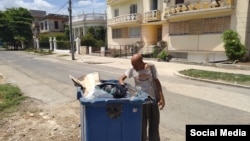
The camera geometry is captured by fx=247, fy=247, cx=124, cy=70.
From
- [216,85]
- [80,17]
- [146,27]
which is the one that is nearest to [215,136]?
[216,85]

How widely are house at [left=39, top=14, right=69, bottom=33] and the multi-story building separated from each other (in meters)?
31.0

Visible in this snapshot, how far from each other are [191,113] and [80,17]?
38623 mm

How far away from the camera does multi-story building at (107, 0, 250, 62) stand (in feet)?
60.6

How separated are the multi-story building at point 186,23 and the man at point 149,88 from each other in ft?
51.1

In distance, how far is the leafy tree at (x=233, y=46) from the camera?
17156 mm

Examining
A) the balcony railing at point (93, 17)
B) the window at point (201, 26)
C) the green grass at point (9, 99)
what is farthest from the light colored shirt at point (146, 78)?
the balcony railing at point (93, 17)

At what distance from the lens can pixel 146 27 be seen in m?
29.7

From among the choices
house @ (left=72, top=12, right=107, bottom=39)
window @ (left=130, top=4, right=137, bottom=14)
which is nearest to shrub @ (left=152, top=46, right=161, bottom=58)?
window @ (left=130, top=4, right=137, bottom=14)

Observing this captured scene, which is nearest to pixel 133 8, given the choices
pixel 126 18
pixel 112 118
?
pixel 126 18

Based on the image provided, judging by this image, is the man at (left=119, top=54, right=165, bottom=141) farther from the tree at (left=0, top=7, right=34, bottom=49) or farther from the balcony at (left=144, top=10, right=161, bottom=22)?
the tree at (left=0, top=7, right=34, bottom=49)

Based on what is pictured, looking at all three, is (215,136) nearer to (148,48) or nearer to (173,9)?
(173,9)

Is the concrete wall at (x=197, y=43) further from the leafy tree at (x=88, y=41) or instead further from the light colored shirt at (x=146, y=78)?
the light colored shirt at (x=146, y=78)

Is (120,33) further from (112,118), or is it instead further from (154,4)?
(112,118)

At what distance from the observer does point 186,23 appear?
22703 millimetres
